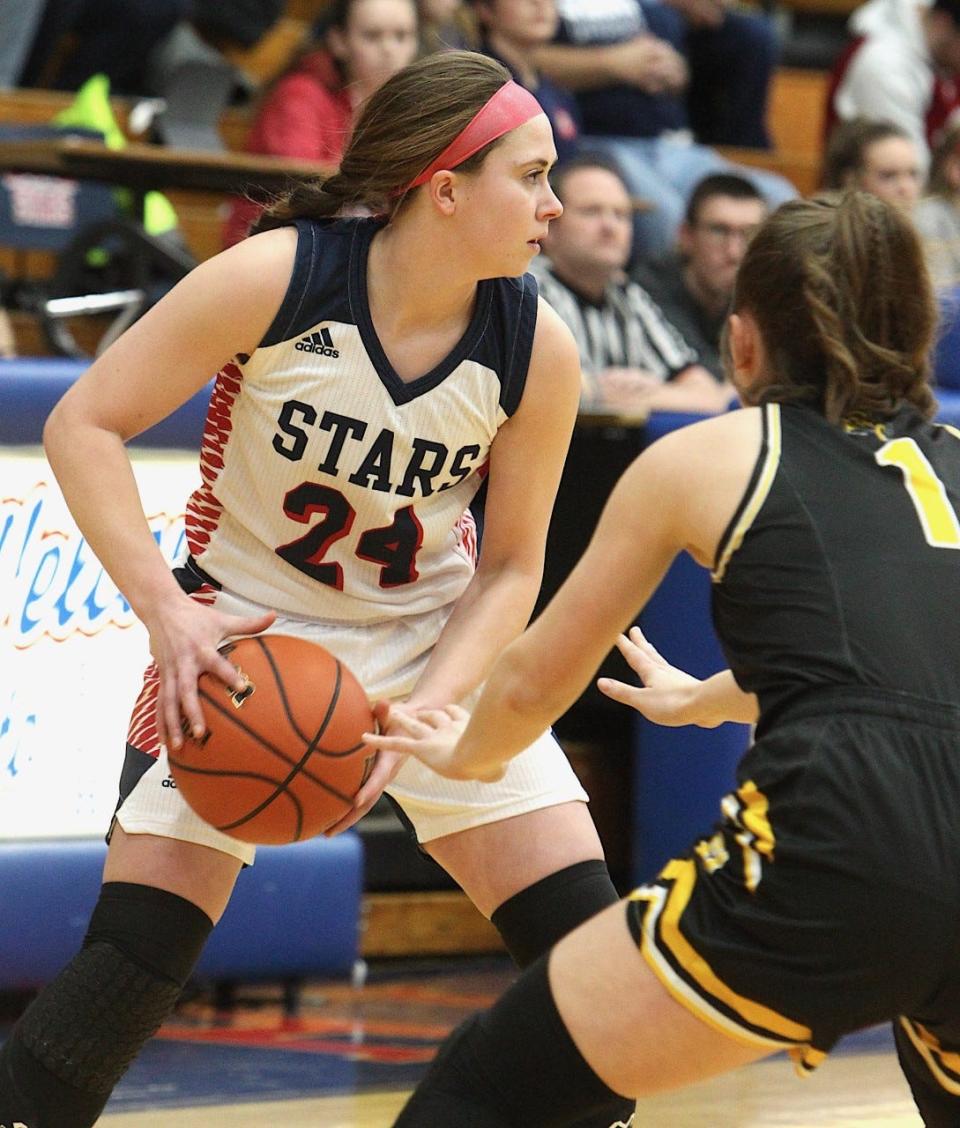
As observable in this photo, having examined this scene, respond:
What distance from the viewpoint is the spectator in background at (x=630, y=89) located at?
797 centimetres

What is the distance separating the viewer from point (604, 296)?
6.12 meters

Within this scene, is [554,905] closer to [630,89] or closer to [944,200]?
[944,200]

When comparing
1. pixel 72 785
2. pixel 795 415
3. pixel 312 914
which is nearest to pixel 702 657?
pixel 312 914

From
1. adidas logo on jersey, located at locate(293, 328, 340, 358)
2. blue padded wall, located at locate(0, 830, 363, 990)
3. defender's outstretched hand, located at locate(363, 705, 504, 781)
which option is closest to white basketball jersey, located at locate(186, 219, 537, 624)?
adidas logo on jersey, located at locate(293, 328, 340, 358)

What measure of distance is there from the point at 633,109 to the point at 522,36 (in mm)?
1169

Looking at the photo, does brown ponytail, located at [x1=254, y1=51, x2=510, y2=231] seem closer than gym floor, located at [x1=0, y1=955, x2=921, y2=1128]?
Yes

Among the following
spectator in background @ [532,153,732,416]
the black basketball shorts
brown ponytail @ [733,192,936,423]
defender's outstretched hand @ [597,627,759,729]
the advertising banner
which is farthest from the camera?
spectator in background @ [532,153,732,416]

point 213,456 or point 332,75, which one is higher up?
point 213,456

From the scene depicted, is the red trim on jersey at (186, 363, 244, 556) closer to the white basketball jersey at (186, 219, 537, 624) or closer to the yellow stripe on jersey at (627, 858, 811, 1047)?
the white basketball jersey at (186, 219, 537, 624)

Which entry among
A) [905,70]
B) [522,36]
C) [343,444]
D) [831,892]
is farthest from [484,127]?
[905,70]

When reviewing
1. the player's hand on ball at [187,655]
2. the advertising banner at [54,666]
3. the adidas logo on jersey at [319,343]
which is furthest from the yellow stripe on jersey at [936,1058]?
the advertising banner at [54,666]

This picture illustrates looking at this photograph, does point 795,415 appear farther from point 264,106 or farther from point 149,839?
point 264,106

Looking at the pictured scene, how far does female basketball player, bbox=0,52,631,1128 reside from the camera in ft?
8.45

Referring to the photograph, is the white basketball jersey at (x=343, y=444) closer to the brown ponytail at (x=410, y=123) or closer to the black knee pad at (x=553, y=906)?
the brown ponytail at (x=410, y=123)
